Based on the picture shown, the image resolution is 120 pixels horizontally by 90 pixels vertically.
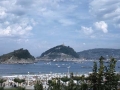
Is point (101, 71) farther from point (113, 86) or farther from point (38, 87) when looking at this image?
point (38, 87)

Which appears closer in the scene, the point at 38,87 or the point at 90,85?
the point at 90,85

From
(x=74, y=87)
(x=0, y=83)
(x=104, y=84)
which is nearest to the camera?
(x=104, y=84)

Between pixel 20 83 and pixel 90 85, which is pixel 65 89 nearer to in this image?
pixel 90 85

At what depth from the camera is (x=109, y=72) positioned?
422 inches

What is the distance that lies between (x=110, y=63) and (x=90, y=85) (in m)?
1.19

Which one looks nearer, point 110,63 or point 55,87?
point 110,63

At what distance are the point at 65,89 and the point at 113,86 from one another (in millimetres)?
2706

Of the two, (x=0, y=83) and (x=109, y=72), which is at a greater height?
(x=109, y=72)

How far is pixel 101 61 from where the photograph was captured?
11133 mm

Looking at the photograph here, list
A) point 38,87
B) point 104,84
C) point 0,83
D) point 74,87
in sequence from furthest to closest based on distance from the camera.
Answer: point 0,83, point 38,87, point 74,87, point 104,84

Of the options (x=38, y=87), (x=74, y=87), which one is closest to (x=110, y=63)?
(x=74, y=87)

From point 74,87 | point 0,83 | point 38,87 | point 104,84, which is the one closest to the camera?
point 104,84

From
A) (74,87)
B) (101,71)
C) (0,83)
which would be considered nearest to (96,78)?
(101,71)

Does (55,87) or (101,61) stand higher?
(101,61)
